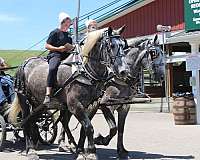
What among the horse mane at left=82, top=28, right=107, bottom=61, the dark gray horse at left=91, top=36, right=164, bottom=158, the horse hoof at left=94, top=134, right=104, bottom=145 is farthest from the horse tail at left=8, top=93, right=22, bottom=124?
the horse mane at left=82, top=28, right=107, bottom=61

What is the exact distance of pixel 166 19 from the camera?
25938 millimetres

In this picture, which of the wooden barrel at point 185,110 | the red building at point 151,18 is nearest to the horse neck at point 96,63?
the wooden barrel at point 185,110

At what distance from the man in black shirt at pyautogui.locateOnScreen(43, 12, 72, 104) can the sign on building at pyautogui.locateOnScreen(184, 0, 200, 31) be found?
8610mm

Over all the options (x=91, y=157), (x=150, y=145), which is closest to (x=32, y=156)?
(x=91, y=157)

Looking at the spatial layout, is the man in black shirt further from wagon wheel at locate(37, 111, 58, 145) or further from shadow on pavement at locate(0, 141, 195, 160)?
wagon wheel at locate(37, 111, 58, 145)

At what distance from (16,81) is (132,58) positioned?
2.46 metres

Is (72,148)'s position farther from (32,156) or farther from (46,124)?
(32,156)

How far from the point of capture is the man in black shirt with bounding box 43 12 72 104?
360 inches

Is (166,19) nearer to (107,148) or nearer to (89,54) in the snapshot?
(107,148)

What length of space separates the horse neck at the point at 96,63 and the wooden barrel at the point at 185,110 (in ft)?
26.5

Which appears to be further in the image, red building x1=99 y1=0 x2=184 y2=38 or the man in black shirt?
red building x1=99 y1=0 x2=184 y2=38

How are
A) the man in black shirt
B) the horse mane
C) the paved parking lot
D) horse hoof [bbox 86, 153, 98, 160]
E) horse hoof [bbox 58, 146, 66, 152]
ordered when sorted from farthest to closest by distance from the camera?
horse hoof [bbox 58, 146, 66, 152] < the paved parking lot < the man in black shirt < the horse mane < horse hoof [bbox 86, 153, 98, 160]

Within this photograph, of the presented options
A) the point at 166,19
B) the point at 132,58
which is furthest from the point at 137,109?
the point at 132,58

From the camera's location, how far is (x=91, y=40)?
8820 millimetres
